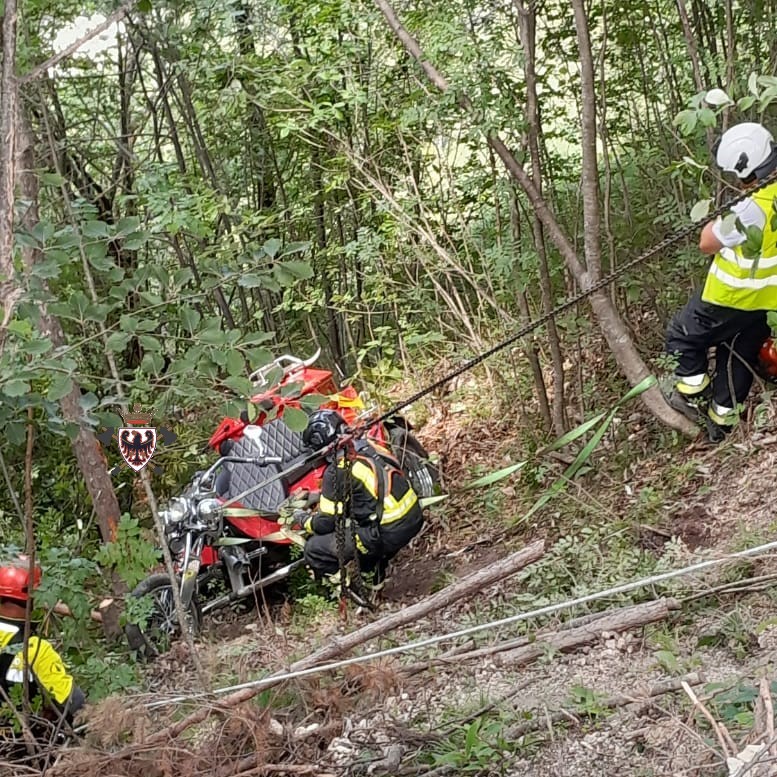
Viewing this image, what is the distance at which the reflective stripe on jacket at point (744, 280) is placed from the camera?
5.00m

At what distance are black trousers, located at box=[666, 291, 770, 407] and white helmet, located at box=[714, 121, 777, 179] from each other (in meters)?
0.83

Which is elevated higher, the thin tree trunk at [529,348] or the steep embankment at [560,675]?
the thin tree trunk at [529,348]

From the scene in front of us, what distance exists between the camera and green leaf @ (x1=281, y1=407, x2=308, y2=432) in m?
3.15

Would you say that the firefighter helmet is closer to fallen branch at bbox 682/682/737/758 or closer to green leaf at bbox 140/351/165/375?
green leaf at bbox 140/351/165/375

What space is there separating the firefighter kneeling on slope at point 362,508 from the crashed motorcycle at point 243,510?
167 mm

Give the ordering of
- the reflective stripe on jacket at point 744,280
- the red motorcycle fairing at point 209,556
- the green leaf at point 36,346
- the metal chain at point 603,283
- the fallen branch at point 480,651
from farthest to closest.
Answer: the red motorcycle fairing at point 209,556 → the reflective stripe on jacket at point 744,280 → the fallen branch at point 480,651 → the metal chain at point 603,283 → the green leaf at point 36,346

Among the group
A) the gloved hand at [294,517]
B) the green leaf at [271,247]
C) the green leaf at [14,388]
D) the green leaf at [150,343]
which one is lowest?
the gloved hand at [294,517]

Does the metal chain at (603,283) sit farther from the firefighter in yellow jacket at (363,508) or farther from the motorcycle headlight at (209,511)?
the motorcycle headlight at (209,511)

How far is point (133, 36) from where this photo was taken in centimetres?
694

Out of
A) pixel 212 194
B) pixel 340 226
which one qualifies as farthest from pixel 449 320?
pixel 212 194

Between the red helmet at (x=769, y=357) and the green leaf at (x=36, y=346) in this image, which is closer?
the green leaf at (x=36, y=346)

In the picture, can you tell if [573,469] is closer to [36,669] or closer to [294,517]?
[294,517]

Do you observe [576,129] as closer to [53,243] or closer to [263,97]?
[263,97]

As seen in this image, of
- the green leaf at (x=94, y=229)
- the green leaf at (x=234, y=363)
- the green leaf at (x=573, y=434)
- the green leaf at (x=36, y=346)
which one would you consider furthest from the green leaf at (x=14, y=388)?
the green leaf at (x=573, y=434)
